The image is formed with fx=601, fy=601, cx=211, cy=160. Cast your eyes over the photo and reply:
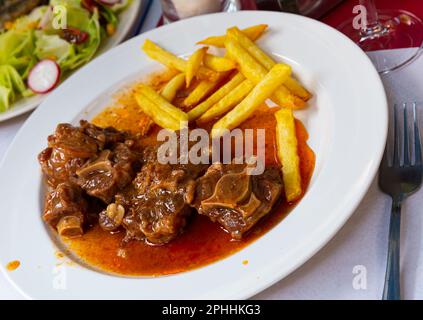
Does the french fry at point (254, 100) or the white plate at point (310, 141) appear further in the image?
the french fry at point (254, 100)

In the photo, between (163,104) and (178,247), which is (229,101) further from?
(178,247)

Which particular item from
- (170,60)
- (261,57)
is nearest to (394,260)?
(261,57)

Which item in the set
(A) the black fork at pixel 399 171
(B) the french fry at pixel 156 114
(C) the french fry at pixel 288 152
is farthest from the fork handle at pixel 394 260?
(B) the french fry at pixel 156 114

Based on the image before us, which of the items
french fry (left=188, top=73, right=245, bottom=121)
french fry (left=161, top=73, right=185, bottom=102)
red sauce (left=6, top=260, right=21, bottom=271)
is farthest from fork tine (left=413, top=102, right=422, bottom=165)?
red sauce (left=6, top=260, right=21, bottom=271)

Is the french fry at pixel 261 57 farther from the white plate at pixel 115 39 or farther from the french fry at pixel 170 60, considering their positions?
the white plate at pixel 115 39
